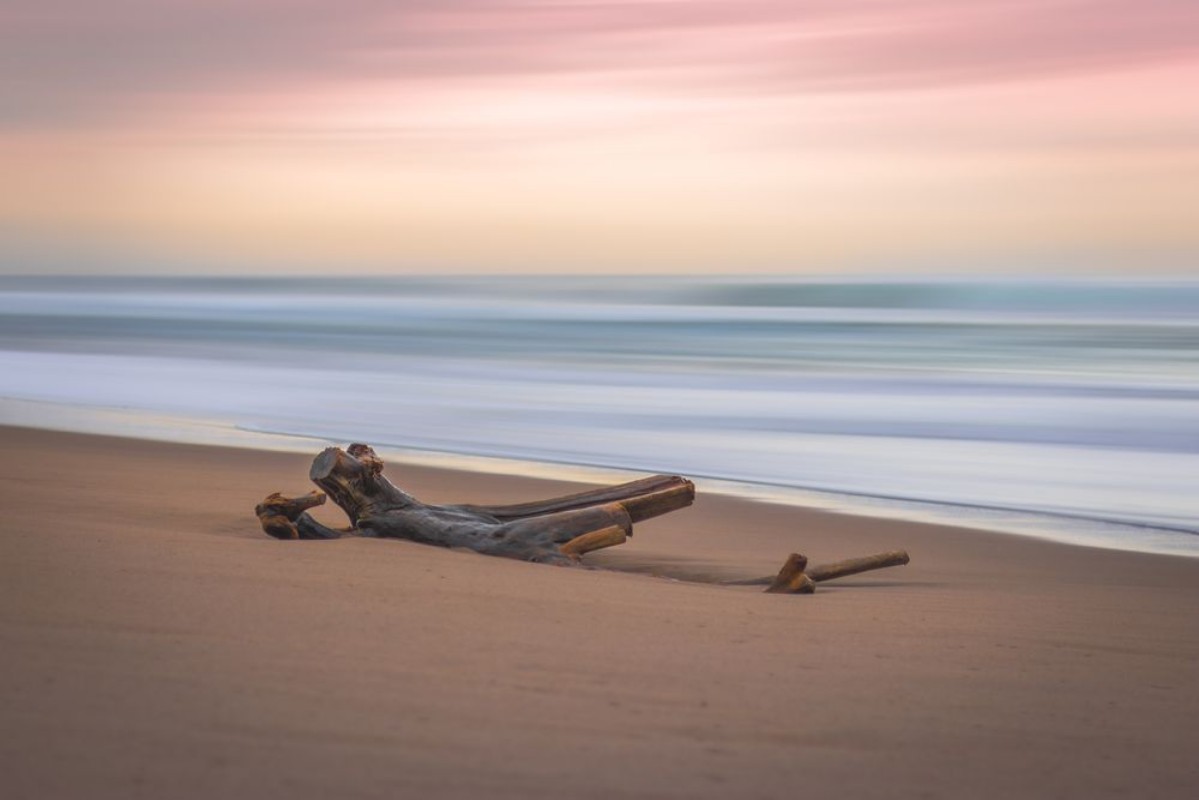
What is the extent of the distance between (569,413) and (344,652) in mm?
10032

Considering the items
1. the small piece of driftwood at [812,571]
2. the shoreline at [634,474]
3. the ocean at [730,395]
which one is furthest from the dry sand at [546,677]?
the ocean at [730,395]

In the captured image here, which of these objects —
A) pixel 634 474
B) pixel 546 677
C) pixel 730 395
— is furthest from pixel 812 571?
pixel 730 395

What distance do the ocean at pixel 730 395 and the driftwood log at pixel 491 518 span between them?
7.72ft

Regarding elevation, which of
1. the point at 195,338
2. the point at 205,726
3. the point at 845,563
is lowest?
the point at 205,726

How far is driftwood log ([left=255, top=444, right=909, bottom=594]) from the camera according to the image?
15.8 ft

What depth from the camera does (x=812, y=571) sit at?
4.70 m

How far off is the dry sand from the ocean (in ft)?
8.62

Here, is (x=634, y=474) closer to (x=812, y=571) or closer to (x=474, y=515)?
(x=474, y=515)

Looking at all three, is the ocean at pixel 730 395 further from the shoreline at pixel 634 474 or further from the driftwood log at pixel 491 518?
the driftwood log at pixel 491 518

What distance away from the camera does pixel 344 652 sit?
3242 millimetres

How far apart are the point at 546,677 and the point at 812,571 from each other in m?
1.77

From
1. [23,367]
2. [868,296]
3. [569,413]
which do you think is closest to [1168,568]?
[569,413]

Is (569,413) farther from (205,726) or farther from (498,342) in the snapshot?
(498,342)

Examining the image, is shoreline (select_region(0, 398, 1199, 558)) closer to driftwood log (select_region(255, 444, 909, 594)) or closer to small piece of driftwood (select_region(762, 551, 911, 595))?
small piece of driftwood (select_region(762, 551, 911, 595))
